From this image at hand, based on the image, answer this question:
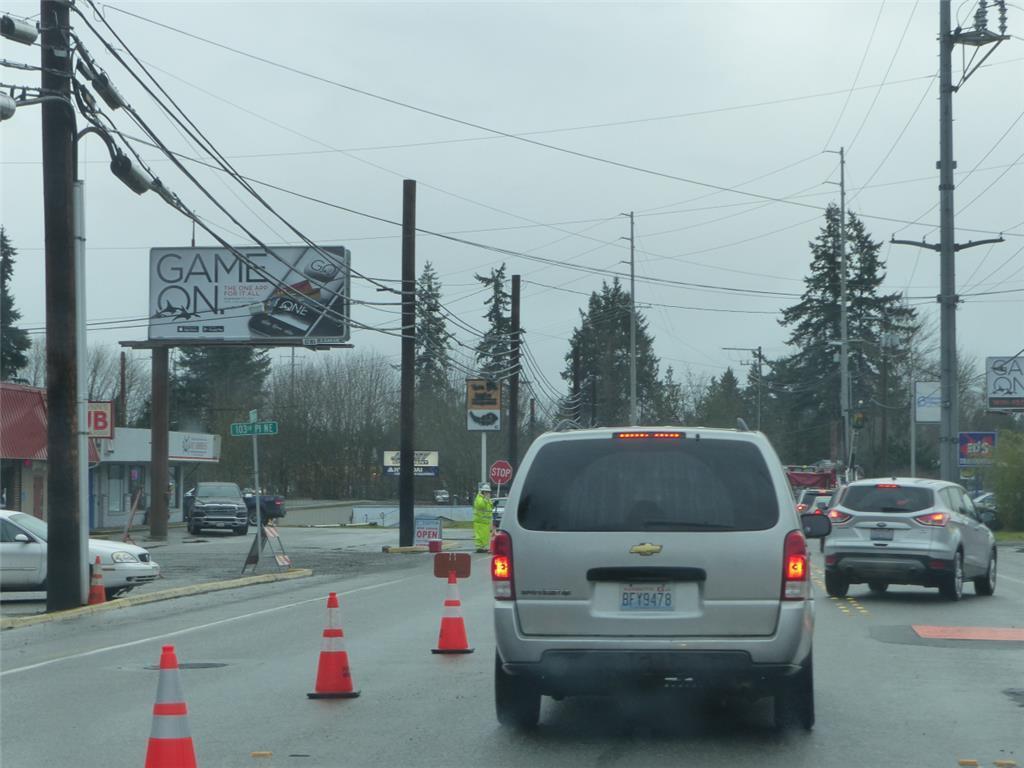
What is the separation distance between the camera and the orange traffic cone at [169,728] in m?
6.75

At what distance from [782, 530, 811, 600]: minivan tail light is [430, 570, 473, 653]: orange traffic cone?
555 centimetres

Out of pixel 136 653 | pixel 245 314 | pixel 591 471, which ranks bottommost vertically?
pixel 136 653

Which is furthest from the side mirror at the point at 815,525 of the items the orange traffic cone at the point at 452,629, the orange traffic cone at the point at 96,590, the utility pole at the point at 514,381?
the utility pole at the point at 514,381

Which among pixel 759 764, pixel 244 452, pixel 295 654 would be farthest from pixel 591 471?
pixel 244 452

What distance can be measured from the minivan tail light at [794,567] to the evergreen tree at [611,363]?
257ft

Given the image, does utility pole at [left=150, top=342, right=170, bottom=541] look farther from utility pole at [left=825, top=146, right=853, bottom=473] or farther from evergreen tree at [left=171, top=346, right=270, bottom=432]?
evergreen tree at [left=171, top=346, right=270, bottom=432]

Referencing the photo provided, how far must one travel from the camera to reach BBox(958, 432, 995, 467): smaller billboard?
5750 cm

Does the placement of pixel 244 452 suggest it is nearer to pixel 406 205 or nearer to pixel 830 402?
pixel 830 402

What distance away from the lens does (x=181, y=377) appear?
314ft

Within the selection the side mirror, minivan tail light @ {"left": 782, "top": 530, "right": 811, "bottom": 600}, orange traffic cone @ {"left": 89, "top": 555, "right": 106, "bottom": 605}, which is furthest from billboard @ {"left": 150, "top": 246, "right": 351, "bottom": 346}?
minivan tail light @ {"left": 782, "top": 530, "right": 811, "bottom": 600}

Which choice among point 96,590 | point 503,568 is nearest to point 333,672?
point 503,568

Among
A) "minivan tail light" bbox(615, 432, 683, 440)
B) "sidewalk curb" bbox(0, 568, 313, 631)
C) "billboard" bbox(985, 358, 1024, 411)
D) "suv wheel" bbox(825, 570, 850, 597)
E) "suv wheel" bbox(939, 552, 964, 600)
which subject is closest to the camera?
"minivan tail light" bbox(615, 432, 683, 440)

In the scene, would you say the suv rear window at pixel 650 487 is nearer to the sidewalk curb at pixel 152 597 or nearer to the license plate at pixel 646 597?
the license plate at pixel 646 597

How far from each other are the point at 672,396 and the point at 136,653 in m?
A: 87.5
